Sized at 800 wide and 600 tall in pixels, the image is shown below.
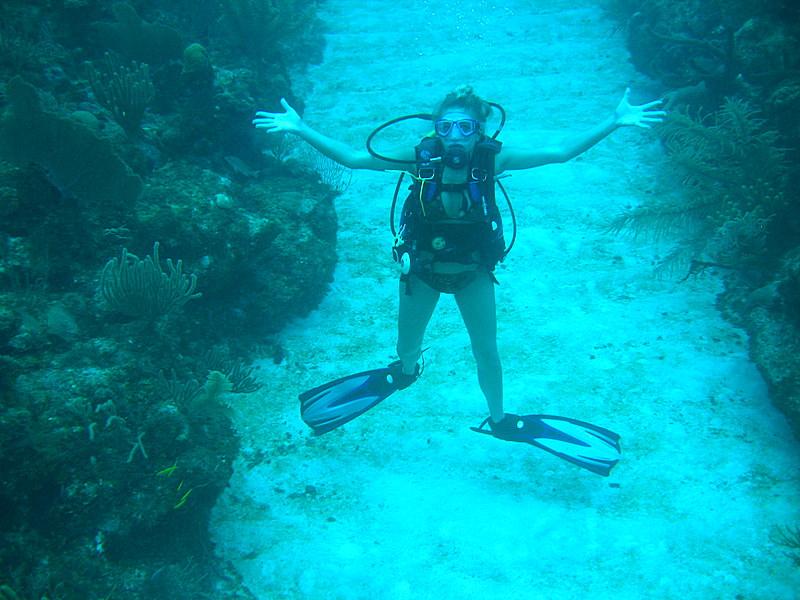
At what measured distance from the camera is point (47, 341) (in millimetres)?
3637

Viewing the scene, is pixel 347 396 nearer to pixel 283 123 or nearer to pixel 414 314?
pixel 414 314

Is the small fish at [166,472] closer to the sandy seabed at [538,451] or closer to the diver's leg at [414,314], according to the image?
the sandy seabed at [538,451]

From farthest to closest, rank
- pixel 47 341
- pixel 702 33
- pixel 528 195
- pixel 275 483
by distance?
pixel 702 33 < pixel 528 195 < pixel 275 483 < pixel 47 341

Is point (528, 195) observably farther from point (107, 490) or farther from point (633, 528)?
point (107, 490)

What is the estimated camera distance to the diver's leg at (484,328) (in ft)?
12.6

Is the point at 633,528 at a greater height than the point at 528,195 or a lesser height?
lesser

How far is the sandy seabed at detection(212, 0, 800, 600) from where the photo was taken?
3.77 m

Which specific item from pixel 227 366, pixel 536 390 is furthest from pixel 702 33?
pixel 227 366

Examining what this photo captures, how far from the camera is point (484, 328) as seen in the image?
13.1ft

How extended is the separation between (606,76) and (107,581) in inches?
427

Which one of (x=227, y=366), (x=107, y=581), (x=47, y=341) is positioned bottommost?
(x=107, y=581)

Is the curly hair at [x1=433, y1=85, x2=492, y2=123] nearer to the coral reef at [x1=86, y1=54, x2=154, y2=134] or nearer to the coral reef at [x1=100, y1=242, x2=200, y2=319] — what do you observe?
the coral reef at [x1=100, y1=242, x2=200, y2=319]

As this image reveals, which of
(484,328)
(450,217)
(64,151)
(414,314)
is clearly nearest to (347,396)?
(414,314)

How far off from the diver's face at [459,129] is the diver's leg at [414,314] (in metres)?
1.08
